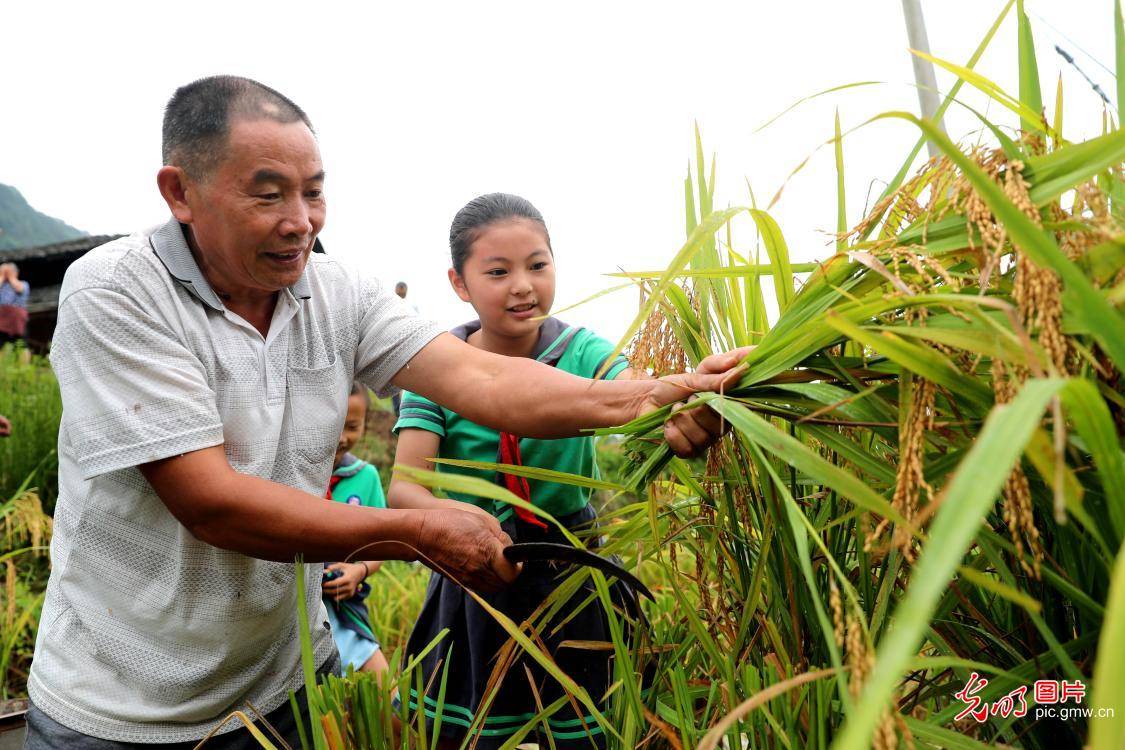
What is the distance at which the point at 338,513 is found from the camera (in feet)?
5.00

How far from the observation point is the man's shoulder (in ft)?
5.27

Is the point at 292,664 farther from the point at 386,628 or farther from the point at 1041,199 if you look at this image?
the point at 386,628

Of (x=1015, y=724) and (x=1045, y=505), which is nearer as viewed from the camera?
(x=1045, y=505)

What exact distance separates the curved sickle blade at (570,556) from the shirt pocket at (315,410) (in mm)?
548

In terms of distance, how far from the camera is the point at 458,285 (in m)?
2.49

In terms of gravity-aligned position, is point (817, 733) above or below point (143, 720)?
above

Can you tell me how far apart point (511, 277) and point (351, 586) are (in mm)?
1401

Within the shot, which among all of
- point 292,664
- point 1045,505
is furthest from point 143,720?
point 1045,505

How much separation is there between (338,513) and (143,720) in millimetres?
594

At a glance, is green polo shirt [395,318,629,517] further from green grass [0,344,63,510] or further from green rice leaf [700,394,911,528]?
green grass [0,344,63,510]

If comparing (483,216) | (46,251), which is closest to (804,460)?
(483,216)

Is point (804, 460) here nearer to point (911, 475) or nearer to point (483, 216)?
point (911, 475)

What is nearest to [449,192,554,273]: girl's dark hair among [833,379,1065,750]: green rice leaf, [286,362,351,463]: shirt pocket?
[286,362,351,463]: shirt pocket

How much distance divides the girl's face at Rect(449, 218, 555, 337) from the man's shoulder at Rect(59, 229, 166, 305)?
2.72 feet
